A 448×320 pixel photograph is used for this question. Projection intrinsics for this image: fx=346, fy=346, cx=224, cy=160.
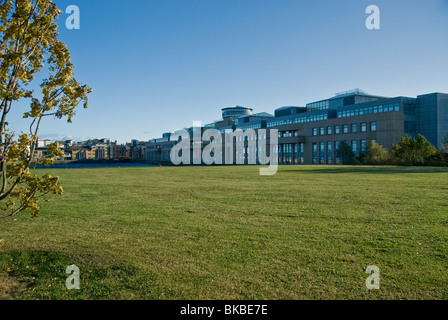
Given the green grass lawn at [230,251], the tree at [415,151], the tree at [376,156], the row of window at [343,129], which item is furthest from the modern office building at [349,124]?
the green grass lawn at [230,251]

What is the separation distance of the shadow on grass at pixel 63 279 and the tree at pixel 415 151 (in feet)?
193

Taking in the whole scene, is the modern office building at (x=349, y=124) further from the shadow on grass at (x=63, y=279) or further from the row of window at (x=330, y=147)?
the shadow on grass at (x=63, y=279)

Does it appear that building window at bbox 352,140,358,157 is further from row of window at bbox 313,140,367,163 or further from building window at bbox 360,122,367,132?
building window at bbox 360,122,367,132

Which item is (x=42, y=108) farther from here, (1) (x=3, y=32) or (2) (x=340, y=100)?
(2) (x=340, y=100)

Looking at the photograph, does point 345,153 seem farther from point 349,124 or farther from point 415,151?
point 415,151

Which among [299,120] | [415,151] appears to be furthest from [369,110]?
[415,151]

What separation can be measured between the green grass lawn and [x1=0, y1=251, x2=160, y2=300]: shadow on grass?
2cm

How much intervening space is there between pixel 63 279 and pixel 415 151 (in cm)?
6023

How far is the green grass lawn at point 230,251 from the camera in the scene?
6367mm

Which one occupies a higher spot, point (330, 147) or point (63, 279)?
point (330, 147)

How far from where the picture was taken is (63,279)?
23.0 feet
